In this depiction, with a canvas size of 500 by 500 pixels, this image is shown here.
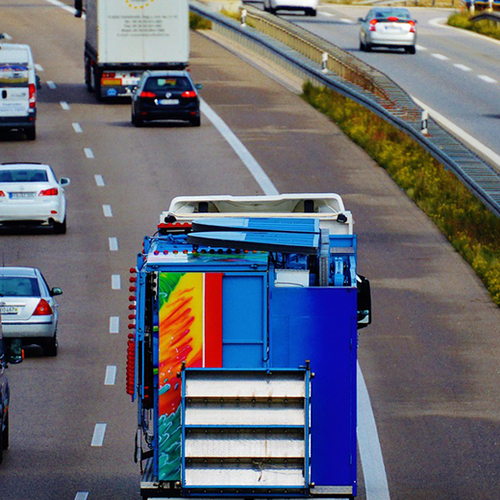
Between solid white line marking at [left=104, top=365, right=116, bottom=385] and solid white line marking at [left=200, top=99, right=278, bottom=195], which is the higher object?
solid white line marking at [left=104, top=365, right=116, bottom=385]

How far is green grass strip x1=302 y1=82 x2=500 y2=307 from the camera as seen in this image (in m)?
31.5

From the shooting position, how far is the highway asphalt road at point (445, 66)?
46.2m

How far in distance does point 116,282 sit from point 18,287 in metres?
5.65

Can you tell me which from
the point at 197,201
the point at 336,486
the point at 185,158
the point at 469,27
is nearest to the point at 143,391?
the point at 336,486

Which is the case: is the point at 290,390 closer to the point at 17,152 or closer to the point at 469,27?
the point at 17,152

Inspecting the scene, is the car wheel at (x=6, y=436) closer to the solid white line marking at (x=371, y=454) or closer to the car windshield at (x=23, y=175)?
→ the solid white line marking at (x=371, y=454)

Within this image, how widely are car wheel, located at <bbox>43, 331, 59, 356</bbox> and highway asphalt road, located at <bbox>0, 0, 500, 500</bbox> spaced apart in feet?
0.69

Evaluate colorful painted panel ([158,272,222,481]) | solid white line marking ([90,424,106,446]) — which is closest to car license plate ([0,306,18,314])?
solid white line marking ([90,424,106,446])

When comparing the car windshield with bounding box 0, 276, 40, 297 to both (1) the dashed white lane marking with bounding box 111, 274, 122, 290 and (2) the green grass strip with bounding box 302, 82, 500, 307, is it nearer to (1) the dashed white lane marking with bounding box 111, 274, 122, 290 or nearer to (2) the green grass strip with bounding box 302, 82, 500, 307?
(1) the dashed white lane marking with bounding box 111, 274, 122, 290

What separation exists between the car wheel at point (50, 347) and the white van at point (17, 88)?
2127 cm

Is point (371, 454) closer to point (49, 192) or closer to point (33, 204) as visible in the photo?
point (49, 192)

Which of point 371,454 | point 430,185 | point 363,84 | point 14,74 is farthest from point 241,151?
point 371,454

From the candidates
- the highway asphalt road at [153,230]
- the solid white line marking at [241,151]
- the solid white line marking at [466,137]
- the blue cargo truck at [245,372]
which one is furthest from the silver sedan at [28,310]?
the solid white line marking at [466,137]

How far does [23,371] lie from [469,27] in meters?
52.9
